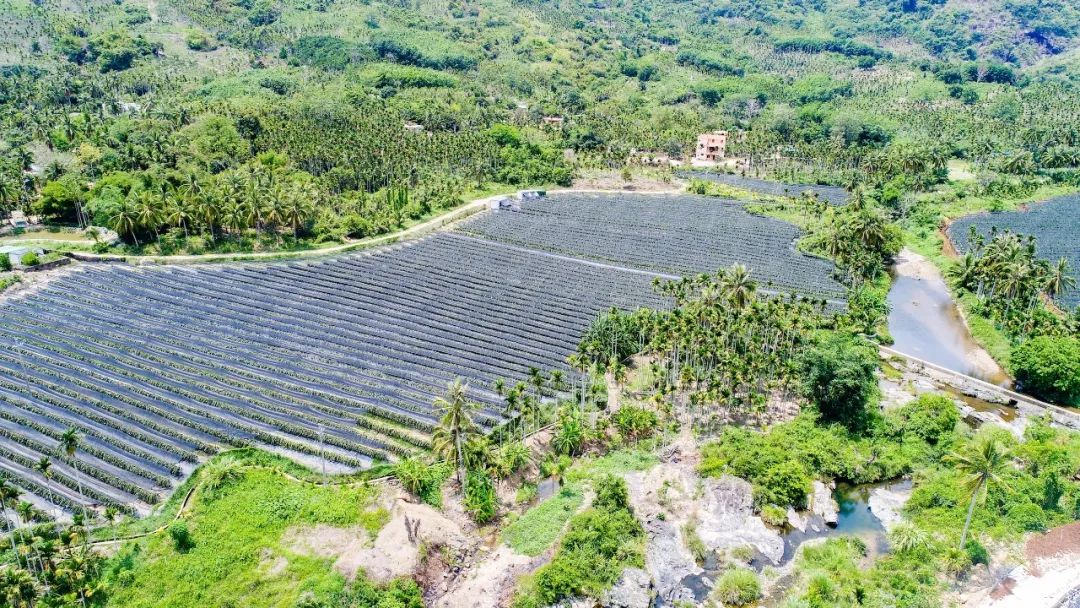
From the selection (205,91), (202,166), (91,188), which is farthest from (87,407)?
(205,91)

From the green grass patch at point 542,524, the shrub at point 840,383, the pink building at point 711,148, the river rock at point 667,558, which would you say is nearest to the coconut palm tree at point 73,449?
the green grass patch at point 542,524

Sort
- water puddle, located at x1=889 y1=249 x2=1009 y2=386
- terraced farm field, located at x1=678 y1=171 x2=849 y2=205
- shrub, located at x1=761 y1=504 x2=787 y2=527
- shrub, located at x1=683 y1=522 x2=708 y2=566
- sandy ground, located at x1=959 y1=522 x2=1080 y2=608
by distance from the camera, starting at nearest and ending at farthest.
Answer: sandy ground, located at x1=959 y1=522 x2=1080 y2=608
shrub, located at x1=683 y1=522 x2=708 y2=566
shrub, located at x1=761 y1=504 x2=787 y2=527
water puddle, located at x1=889 y1=249 x2=1009 y2=386
terraced farm field, located at x1=678 y1=171 x2=849 y2=205

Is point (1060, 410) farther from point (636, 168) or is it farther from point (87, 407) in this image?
point (636, 168)

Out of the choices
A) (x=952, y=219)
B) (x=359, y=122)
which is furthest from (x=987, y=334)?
(x=359, y=122)

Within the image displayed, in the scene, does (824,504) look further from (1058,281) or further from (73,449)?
(73,449)

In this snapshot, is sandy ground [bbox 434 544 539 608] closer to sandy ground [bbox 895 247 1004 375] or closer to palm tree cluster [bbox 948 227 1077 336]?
palm tree cluster [bbox 948 227 1077 336]

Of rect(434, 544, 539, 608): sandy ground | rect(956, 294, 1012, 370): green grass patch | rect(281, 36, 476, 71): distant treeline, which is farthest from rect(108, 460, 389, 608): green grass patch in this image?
rect(281, 36, 476, 71): distant treeline
